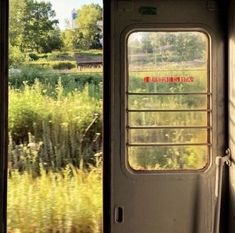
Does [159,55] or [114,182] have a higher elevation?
[159,55]

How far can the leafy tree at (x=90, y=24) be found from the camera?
301cm

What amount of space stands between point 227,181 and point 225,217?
249 mm

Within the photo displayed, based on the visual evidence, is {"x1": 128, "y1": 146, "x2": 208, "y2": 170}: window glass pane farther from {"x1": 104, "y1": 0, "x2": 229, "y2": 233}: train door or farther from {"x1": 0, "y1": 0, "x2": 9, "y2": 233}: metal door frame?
{"x1": 0, "y1": 0, "x2": 9, "y2": 233}: metal door frame

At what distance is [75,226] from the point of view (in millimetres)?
3021

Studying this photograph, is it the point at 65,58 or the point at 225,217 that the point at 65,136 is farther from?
the point at 225,217

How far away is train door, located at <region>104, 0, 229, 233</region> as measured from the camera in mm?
3010

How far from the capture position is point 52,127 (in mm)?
3031

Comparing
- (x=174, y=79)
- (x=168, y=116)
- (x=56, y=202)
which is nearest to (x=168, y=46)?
(x=174, y=79)

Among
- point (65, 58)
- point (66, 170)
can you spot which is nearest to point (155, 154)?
point (66, 170)

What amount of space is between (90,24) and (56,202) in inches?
47.4

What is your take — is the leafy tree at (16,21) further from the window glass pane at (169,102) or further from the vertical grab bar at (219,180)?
the vertical grab bar at (219,180)

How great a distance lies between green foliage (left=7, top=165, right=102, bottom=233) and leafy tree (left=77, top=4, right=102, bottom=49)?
833mm

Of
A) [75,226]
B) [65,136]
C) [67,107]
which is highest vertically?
[67,107]

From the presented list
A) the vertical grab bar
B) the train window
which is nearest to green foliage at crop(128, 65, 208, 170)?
the train window
